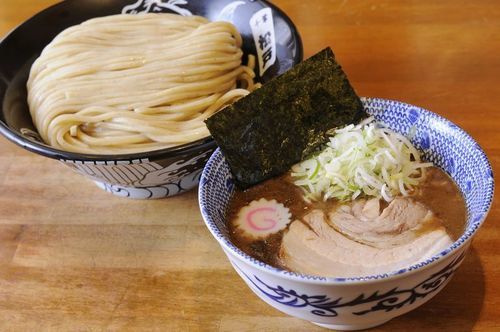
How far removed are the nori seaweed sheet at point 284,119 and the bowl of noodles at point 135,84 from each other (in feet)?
0.26

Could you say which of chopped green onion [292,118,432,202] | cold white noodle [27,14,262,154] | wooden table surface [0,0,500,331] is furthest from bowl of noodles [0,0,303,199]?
chopped green onion [292,118,432,202]

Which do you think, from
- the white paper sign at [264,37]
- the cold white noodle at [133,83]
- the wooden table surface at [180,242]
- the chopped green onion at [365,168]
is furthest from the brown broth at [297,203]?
the white paper sign at [264,37]

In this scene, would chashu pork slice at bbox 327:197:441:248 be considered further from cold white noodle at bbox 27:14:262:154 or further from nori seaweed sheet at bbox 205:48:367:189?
cold white noodle at bbox 27:14:262:154

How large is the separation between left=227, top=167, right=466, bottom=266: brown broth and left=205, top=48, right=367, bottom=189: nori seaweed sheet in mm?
34

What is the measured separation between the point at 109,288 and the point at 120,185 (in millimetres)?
280

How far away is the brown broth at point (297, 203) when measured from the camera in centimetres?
111

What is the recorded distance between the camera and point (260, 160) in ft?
4.25

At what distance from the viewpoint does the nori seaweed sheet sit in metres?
1.26

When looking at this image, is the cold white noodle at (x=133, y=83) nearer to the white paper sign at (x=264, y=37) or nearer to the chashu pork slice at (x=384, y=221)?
the white paper sign at (x=264, y=37)

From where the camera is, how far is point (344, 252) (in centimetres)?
105

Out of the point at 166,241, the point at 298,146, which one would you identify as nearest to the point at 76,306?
the point at 166,241

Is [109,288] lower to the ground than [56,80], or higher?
lower

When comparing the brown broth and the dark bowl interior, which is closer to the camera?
the brown broth

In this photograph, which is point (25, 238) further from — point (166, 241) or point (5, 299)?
point (166, 241)
